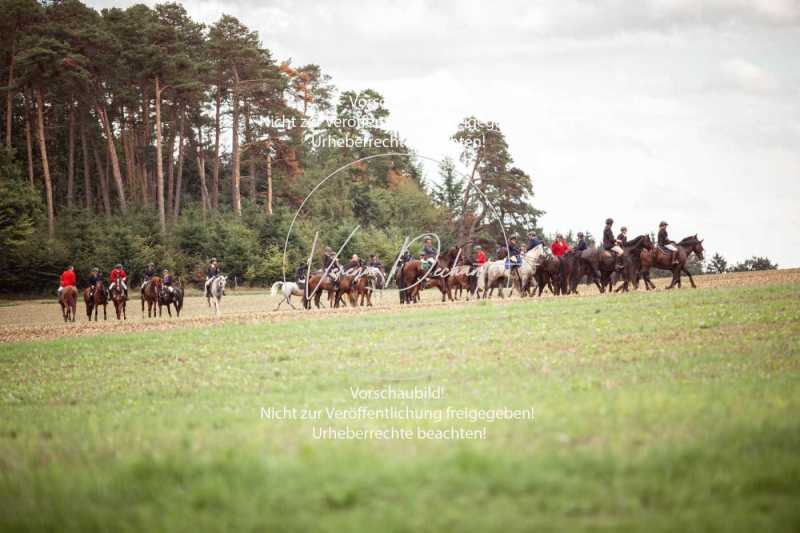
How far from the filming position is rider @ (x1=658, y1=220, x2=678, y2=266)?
103ft

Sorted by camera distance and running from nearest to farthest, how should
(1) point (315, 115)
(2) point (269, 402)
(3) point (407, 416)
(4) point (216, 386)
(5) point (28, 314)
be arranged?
(3) point (407, 416)
(2) point (269, 402)
(4) point (216, 386)
(5) point (28, 314)
(1) point (315, 115)

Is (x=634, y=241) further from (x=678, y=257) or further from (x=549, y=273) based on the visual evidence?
(x=549, y=273)

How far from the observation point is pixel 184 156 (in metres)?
75.0

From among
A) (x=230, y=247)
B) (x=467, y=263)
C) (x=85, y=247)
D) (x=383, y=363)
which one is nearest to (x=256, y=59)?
(x=230, y=247)

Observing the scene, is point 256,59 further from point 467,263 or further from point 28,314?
point 467,263

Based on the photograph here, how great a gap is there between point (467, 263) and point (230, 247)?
2837 centimetres

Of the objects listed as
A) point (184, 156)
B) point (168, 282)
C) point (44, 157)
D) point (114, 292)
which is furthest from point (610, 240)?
point (184, 156)

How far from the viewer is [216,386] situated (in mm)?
13281

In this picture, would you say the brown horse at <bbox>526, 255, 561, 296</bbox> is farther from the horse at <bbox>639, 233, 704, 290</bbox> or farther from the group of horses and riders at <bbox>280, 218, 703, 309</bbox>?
the horse at <bbox>639, 233, 704, 290</bbox>

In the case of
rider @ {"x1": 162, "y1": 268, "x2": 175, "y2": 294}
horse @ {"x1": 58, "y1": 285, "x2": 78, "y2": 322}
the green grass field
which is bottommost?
the green grass field

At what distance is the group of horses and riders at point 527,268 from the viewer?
3166 centimetres

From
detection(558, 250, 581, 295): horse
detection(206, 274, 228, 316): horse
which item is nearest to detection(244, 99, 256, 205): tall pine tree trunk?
detection(206, 274, 228, 316): horse

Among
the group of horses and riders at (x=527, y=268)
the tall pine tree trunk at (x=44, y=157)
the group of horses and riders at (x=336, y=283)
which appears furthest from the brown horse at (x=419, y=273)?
the tall pine tree trunk at (x=44, y=157)

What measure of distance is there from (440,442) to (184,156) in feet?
233
